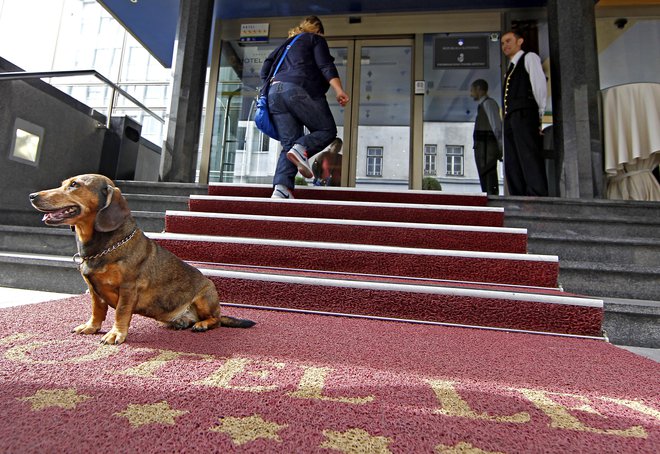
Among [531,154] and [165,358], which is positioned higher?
[531,154]

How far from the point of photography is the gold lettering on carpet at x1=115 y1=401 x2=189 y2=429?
73 centimetres

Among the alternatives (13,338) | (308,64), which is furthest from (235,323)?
(308,64)

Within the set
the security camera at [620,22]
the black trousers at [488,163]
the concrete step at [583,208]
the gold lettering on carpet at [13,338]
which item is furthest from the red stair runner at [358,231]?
the security camera at [620,22]

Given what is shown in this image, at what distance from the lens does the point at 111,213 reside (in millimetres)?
1226

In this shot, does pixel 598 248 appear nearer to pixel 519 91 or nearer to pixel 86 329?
pixel 519 91

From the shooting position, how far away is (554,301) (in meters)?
1.66

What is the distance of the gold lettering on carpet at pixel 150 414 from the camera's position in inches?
28.8

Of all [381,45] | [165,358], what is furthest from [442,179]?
[165,358]

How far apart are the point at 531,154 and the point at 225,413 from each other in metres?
3.99

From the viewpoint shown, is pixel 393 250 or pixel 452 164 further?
pixel 452 164

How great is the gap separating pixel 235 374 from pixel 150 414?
10.6 inches

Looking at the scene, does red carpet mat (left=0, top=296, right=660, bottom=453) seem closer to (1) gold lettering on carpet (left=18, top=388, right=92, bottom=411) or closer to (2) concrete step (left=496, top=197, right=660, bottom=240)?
(1) gold lettering on carpet (left=18, top=388, right=92, bottom=411)

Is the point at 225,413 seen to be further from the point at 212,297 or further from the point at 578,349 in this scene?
the point at 578,349

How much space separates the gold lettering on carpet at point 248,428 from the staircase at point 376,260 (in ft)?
3.62
